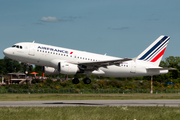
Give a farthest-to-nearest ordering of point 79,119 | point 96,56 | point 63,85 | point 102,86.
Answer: point 63,85, point 102,86, point 96,56, point 79,119

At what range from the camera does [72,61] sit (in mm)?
43656

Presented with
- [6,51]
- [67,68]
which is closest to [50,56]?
[67,68]

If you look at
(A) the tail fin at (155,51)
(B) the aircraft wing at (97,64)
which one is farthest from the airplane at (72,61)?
(A) the tail fin at (155,51)

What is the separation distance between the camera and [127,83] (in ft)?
271

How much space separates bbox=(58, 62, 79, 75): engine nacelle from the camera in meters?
42.0

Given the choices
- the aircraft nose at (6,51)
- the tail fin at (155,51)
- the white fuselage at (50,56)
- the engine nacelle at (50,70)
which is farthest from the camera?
the tail fin at (155,51)

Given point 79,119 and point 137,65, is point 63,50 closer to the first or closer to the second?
point 137,65

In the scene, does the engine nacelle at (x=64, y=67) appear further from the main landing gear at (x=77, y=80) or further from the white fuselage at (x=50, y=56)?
the main landing gear at (x=77, y=80)

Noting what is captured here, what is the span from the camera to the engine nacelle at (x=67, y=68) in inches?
1655

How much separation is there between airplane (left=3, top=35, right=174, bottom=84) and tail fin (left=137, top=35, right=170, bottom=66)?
1433mm

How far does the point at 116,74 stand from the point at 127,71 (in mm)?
1895

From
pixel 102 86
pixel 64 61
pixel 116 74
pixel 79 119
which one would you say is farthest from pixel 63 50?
pixel 102 86

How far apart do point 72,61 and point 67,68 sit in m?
1.84

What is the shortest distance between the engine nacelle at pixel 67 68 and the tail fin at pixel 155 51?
13632 mm
